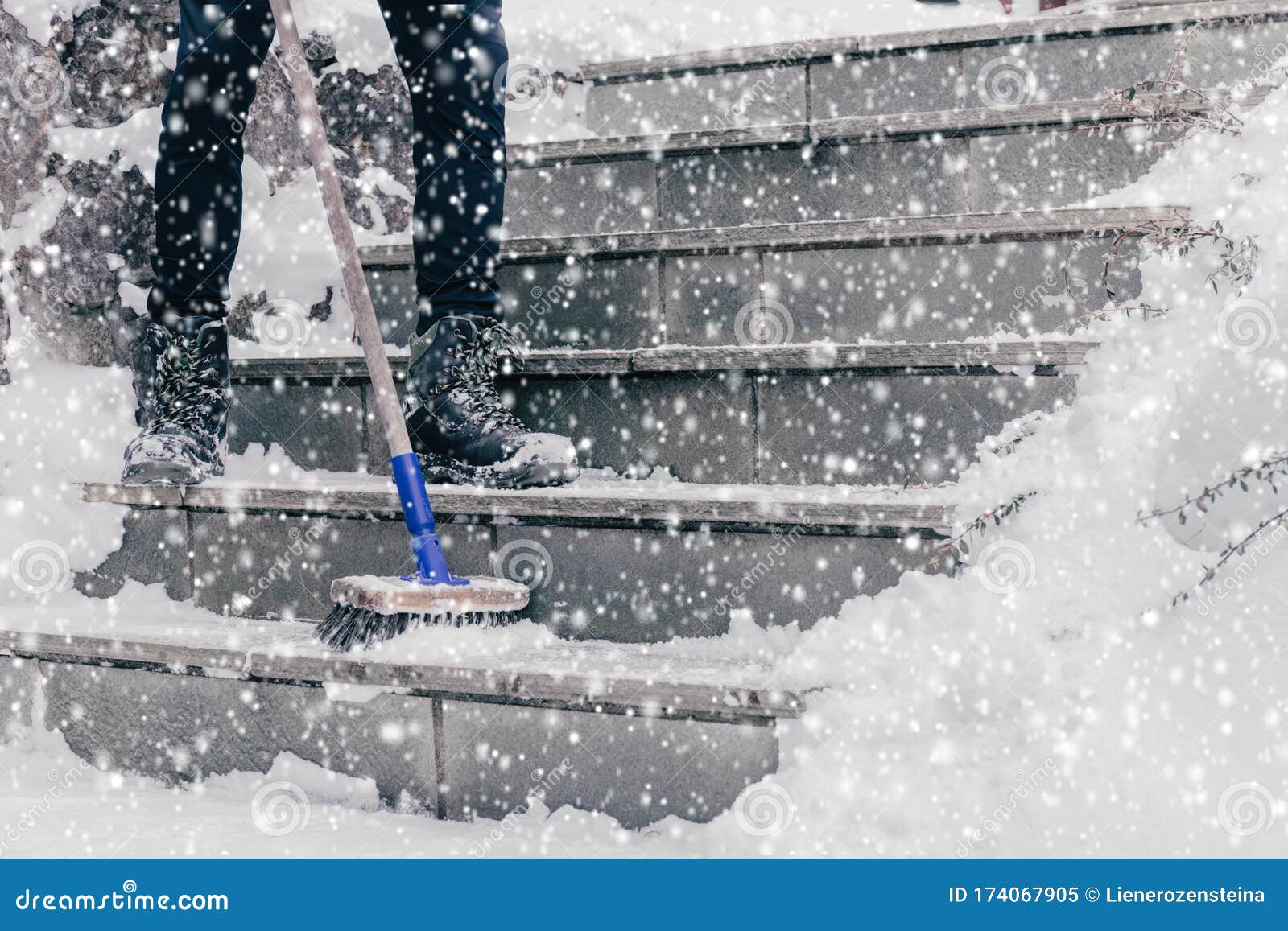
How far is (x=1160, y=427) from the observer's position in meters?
1.68

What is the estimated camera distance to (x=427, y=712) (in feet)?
5.62

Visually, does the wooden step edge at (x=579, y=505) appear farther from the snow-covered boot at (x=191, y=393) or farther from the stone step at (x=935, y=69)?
the stone step at (x=935, y=69)

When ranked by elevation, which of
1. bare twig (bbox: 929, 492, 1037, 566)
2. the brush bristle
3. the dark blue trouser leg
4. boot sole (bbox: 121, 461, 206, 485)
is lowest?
the brush bristle

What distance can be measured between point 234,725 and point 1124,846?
1.39 meters

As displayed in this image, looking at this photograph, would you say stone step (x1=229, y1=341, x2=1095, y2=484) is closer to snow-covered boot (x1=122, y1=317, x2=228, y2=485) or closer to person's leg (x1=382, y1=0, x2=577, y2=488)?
person's leg (x1=382, y1=0, x2=577, y2=488)

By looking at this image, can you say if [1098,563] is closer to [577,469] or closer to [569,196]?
[577,469]

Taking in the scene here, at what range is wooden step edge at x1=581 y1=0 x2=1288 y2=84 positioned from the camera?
8.36 feet

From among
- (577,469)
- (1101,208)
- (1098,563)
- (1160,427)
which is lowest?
(1098,563)

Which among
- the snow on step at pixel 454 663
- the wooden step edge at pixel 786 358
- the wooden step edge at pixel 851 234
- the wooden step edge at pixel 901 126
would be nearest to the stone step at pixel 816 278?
the wooden step edge at pixel 851 234

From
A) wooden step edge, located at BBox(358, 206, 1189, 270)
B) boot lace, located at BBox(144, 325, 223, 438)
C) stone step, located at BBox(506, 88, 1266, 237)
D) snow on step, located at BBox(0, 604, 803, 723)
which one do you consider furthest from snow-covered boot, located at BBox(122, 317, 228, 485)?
stone step, located at BBox(506, 88, 1266, 237)

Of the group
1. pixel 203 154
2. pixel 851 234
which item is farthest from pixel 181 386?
pixel 851 234

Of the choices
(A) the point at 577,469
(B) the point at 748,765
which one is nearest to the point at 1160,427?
(B) the point at 748,765

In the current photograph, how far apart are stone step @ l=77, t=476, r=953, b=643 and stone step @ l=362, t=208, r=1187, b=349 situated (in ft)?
1.52

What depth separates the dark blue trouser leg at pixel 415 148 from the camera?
2156 millimetres
